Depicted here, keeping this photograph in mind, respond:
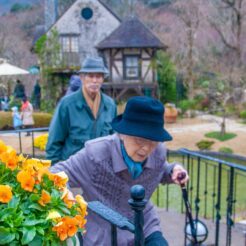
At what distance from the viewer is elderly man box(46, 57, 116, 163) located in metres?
4.11

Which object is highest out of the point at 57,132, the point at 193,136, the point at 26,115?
the point at 57,132

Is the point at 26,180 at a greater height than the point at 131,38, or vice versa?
the point at 131,38

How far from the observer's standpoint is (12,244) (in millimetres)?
1605

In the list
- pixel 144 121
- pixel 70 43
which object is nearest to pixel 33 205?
pixel 144 121

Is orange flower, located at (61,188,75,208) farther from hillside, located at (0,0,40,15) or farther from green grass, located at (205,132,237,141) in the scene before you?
hillside, located at (0,0,40,15)

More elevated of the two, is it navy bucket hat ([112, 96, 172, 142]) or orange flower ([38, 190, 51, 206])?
navy bucket hat ([112, 96, 172, 142])

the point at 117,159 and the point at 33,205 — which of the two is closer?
the point at 33,205

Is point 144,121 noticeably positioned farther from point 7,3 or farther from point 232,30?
point 7,3

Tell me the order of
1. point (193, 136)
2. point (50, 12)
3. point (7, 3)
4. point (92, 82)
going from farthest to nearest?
point (7, 3) < point (50, 12) < point (193, 136) < point (92, 82)

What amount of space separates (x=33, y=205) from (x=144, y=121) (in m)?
1.01

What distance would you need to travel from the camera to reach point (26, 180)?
5.81 ft

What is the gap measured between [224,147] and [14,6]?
2503 cm

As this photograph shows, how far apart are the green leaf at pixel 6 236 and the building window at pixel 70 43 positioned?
81.2ft

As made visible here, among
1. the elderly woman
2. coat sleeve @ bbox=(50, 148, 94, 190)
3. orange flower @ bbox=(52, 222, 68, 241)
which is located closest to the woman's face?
the elderly woman
